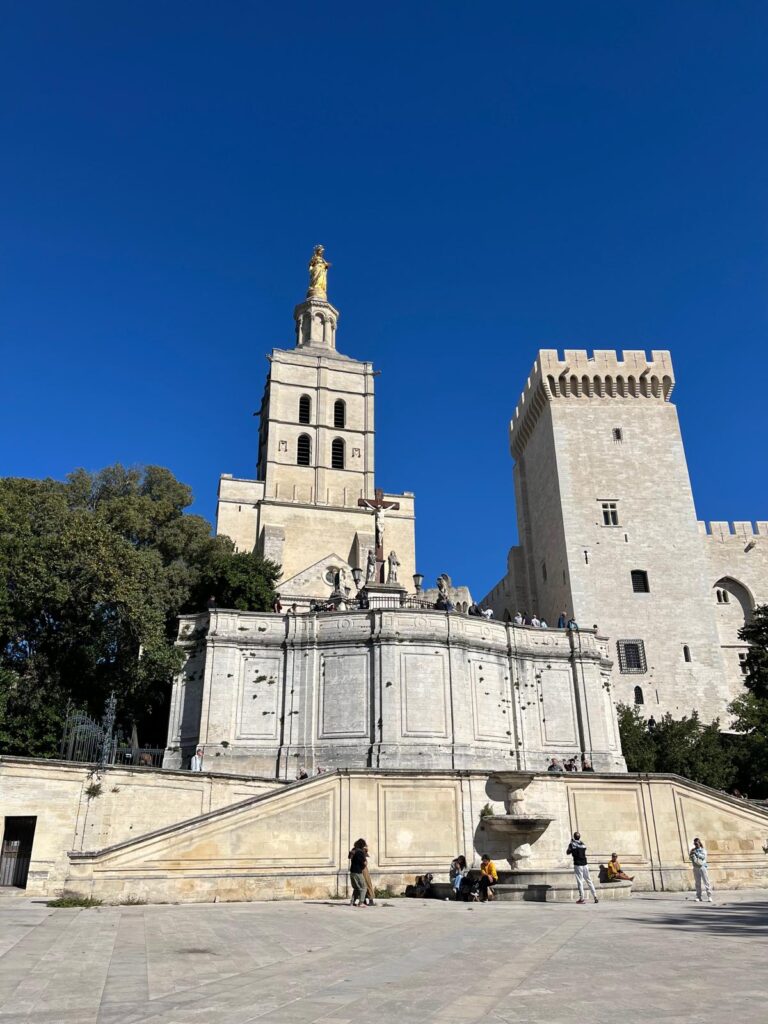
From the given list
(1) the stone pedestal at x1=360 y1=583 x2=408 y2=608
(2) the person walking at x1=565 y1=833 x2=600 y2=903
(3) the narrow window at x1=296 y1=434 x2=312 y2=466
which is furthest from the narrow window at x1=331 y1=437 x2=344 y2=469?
(2) the person walking at x1=565 y1=833 x2=600 y2=903

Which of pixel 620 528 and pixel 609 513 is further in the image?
pixel 609 513

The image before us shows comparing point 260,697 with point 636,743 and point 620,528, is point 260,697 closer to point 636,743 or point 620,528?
point 636,743

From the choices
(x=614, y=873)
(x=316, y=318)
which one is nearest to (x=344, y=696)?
(x=614, y=873)

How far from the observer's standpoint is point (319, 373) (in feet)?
207

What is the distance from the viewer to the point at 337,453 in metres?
61.4

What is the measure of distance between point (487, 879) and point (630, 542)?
33.8 meters

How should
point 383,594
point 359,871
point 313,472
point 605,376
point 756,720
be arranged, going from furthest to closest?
point 313,472
point 605,376
point 756,720
point 383,594
point 359,871

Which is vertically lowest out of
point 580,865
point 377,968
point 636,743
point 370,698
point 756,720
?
point 377,968

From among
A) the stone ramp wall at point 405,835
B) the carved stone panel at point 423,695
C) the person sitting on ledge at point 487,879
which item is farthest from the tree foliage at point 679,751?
the person sitting on ledge at point 487,879

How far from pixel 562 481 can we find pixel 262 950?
143 ft

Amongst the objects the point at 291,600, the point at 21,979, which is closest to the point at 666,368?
the point at 291,600

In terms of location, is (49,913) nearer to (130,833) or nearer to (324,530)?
(130,833)

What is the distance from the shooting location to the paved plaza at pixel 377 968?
640 centimetres

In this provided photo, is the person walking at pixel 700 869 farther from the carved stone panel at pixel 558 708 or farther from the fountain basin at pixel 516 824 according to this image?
the carved stone panel at pixel 558 708
